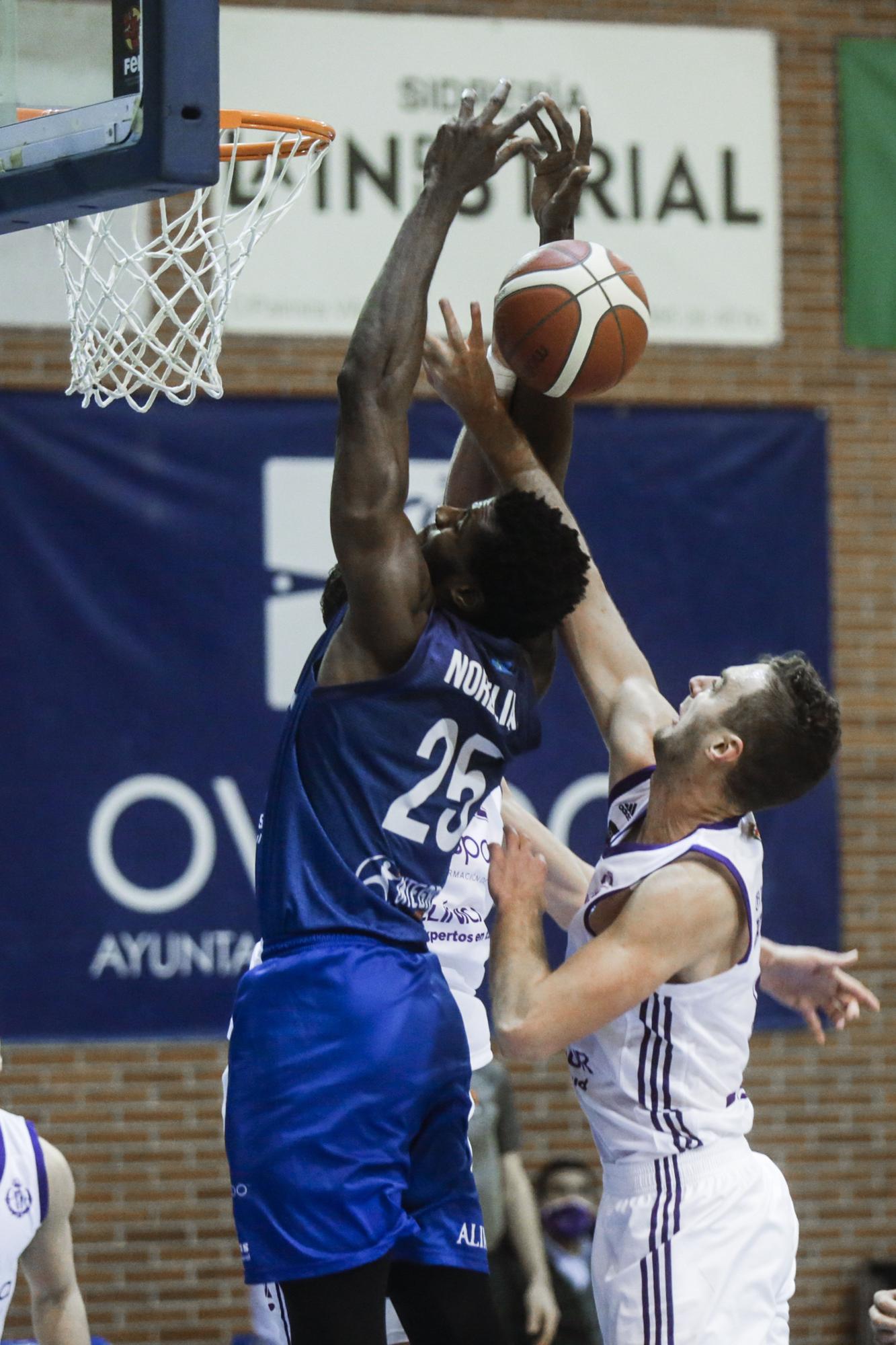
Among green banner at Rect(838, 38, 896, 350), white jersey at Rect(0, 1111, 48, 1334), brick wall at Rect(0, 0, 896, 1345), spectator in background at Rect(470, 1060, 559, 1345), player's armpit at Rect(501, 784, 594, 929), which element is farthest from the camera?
green banner at Rect(838, 38, 896, 350)

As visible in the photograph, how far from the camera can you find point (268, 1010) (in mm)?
2842

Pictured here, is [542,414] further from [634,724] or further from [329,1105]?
[329,1105]

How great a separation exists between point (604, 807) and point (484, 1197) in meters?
1.85

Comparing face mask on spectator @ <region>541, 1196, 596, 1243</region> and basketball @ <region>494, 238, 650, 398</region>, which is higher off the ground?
basketball @ <region>494, 238, 650, 398</region>

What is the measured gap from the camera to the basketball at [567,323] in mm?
3346

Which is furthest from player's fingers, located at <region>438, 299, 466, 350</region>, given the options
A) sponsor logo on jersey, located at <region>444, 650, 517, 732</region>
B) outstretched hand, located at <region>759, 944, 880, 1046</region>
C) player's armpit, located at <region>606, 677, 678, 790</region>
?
outstretched hand, located at <region>759, 944, 880, 1046</region>

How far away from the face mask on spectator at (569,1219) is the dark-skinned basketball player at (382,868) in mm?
3762

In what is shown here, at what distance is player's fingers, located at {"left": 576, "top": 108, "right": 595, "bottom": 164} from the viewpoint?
3430 mm

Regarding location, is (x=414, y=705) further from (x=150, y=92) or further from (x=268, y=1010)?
(x=150, y=92)

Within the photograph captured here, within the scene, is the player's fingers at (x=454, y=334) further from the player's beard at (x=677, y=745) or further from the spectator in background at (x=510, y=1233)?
the spectator in background at (x=510, y=1233)

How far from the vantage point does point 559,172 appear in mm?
3615

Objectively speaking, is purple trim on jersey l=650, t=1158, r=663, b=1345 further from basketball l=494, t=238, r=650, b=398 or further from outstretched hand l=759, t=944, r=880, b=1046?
basketball l=494, t=238, r=650, b=398

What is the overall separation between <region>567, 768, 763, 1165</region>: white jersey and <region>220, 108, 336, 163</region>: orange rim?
5.93 feet

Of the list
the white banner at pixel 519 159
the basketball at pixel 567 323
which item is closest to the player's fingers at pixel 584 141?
the basketball at pixel 567 323
